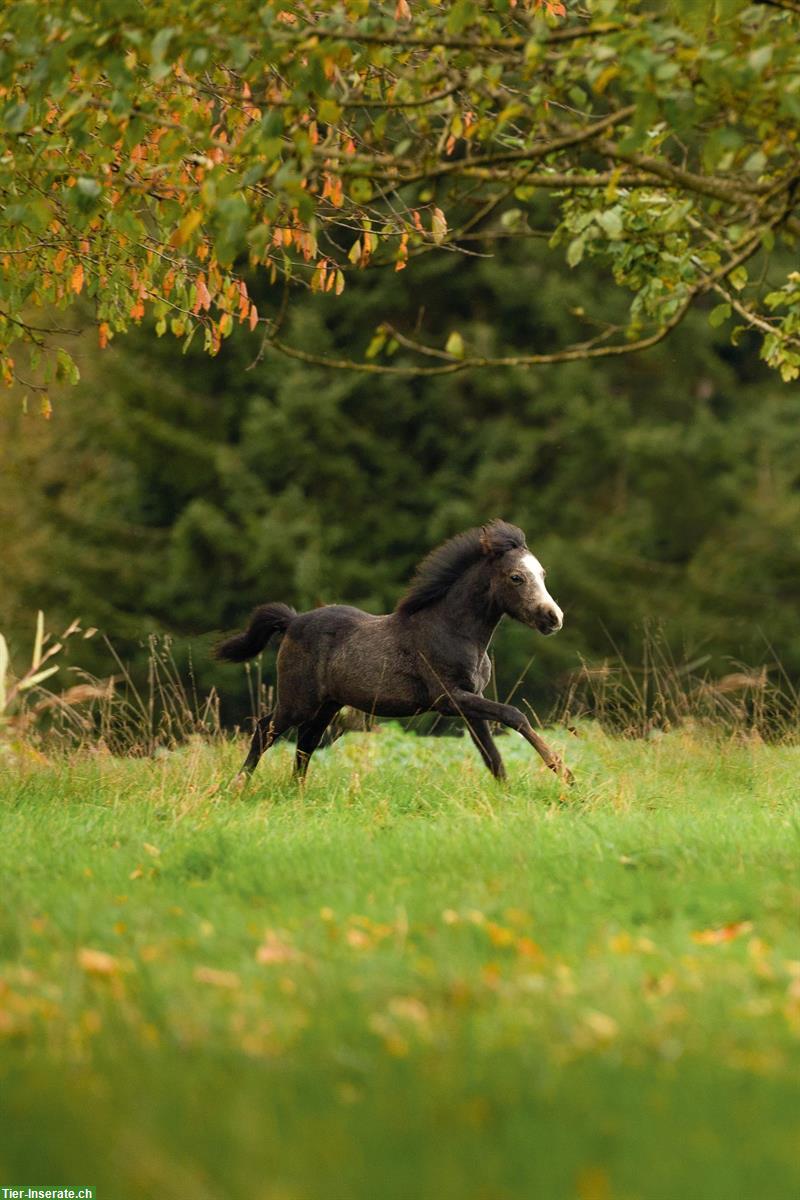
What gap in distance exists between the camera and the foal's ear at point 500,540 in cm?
973

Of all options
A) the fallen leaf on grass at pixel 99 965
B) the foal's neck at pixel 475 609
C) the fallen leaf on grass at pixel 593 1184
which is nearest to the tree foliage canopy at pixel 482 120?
the fallen leaf on grass at pixel 99 965

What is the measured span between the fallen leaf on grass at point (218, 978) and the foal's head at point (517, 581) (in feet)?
15.5

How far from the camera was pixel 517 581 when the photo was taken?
9.55m

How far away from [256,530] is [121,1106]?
67.9ft

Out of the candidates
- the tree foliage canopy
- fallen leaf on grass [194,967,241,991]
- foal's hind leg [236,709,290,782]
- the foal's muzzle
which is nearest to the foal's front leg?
the foal's muzzle

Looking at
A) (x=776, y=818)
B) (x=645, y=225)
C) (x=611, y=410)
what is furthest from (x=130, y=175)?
(x=611, y=410)

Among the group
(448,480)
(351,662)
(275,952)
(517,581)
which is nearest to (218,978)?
(275,952)

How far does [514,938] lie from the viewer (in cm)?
532

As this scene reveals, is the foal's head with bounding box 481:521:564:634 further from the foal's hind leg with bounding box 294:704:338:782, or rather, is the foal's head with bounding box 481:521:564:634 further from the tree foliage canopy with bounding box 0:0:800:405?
the tree foliage canopy with bounding box 0:0:800:405

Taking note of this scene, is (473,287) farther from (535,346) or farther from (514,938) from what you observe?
(514,938)

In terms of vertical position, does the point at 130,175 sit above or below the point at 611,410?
above

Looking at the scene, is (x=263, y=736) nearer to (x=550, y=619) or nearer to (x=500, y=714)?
(x=500, y=714)

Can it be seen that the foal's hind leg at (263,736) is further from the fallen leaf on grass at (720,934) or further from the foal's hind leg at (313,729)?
the fallen leaf on grass at (720,934)

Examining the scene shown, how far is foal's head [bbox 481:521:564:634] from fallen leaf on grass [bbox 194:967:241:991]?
186 inches
